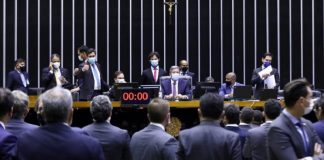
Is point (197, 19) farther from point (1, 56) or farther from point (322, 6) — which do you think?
point (1, 56)

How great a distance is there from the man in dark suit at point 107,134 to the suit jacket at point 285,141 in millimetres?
1721

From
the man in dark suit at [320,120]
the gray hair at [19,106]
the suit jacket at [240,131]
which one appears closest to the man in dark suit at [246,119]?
the suit jacket at [240,131]

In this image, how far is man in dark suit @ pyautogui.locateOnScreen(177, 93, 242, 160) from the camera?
5633mm

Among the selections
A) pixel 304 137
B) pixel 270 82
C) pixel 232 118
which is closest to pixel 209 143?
pixel 304 137

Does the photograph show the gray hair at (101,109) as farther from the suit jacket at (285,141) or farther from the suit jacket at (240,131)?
the suit jacket at (285,141)

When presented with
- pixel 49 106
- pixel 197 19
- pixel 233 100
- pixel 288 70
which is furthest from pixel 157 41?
pixel 49 106

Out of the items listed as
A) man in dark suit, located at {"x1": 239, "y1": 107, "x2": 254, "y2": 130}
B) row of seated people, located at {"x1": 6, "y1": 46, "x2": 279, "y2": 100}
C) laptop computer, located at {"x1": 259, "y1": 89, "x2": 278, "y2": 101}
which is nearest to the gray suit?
man in dark suit, located at {"x1": 239, "y1": 107, "x2": 254, "y2": 130}

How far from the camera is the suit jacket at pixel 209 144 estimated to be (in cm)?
563

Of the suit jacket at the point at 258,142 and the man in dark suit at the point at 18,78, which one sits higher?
the man in dark suit at the point at 18,78

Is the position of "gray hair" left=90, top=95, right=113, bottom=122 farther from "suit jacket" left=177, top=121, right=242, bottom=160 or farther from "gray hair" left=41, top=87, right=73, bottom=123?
"gray hair" left=41, top=87, right=73, bottom=123

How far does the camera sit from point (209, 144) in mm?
5652

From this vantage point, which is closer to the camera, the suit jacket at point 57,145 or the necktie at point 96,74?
the suit jacket at point 57,145

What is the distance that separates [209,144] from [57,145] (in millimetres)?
1406

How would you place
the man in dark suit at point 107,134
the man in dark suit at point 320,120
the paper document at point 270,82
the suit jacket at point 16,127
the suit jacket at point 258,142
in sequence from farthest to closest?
the paper document at point 270,82 < the suit jacket at point 258,142 < the man in dark suit at point 107,134 < the man in dark suit at point 320,120 < the suit jacket at point 16,127
